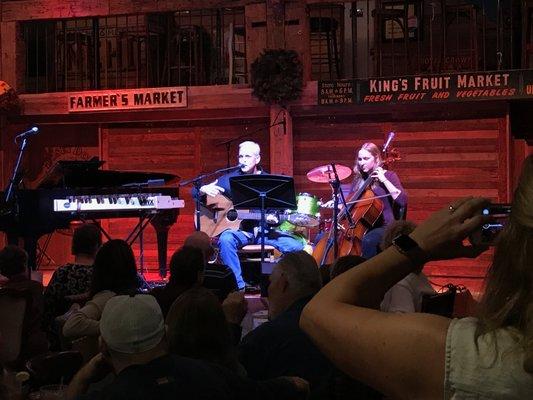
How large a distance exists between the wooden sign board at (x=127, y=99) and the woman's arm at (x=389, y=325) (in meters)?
8.40

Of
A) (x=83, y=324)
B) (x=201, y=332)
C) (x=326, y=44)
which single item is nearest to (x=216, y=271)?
(x=83, y=324)

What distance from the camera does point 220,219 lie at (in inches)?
318

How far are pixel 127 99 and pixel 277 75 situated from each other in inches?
81.5

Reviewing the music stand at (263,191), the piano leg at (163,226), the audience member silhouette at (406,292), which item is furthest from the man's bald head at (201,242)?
the piano leg at (163,226)

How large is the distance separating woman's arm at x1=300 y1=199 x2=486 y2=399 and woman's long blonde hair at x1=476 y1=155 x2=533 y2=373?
0.07 m

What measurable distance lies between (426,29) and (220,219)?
13.4 feet

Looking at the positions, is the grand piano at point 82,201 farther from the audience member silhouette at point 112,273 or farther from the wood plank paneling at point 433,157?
the audience member silhouette at point 112,273

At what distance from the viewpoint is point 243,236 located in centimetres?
765

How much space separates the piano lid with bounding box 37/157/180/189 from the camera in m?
7.11

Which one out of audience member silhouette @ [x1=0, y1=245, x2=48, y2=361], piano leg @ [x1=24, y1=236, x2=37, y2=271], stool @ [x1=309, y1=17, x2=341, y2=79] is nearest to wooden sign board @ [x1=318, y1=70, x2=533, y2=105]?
stool @ [x1=309, y1=17, x2=341, y2=79]

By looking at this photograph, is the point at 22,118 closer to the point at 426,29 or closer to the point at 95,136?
the point at 95,136

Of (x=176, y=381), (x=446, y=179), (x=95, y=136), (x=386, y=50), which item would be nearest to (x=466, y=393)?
(x=176, y=381)

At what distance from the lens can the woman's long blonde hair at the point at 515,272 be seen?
90 cm

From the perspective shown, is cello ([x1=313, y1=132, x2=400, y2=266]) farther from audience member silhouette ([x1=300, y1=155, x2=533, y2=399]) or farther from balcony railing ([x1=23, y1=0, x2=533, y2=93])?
audience member silhouette ([x1=300, y1=155, x2=533, y2=399])
